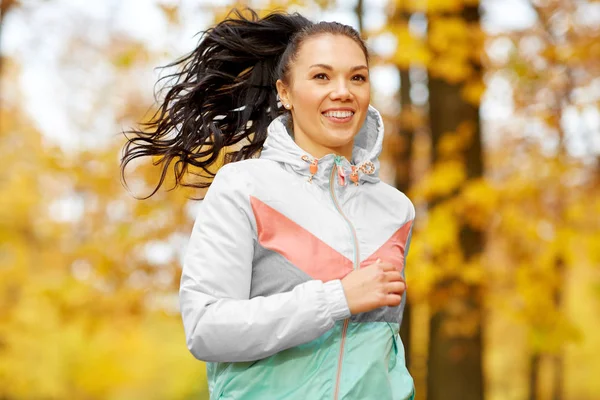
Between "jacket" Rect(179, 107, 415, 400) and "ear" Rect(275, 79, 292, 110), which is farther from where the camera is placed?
"ear" Rect(275, 79, 292, 110)

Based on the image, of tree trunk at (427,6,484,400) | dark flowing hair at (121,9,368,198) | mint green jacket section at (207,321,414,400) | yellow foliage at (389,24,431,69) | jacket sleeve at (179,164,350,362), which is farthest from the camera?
tree trunk at (427,6,484,400)

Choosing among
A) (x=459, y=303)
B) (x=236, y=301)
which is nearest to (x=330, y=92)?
(x=236, y=301)

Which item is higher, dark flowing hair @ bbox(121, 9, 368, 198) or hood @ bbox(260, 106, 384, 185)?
dark flowing hair @ bbox(121, 9, 368, 198)

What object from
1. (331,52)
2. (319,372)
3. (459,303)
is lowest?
(459,303)

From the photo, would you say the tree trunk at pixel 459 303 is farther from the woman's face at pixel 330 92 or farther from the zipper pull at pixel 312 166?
the zipper pull at pixel 312 166

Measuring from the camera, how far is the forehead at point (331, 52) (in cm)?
253

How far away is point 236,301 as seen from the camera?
219cm

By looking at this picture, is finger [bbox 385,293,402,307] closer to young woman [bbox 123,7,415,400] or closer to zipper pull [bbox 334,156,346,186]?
young woman [bbox 123,7,415,400]

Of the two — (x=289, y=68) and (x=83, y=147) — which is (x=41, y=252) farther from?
(x=289, y=68)

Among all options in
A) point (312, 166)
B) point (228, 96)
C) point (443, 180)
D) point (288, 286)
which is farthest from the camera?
point (443, 180)

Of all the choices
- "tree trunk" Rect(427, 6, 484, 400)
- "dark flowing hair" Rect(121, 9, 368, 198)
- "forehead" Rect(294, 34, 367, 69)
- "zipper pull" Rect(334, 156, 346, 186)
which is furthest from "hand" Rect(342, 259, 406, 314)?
"tree trunk" Rect(427, 6, 484, 400)

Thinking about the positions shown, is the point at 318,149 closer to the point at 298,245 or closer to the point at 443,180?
the point at 298,245

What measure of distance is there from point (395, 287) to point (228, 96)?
3.87 ft

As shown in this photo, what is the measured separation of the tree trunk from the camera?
7.12m
